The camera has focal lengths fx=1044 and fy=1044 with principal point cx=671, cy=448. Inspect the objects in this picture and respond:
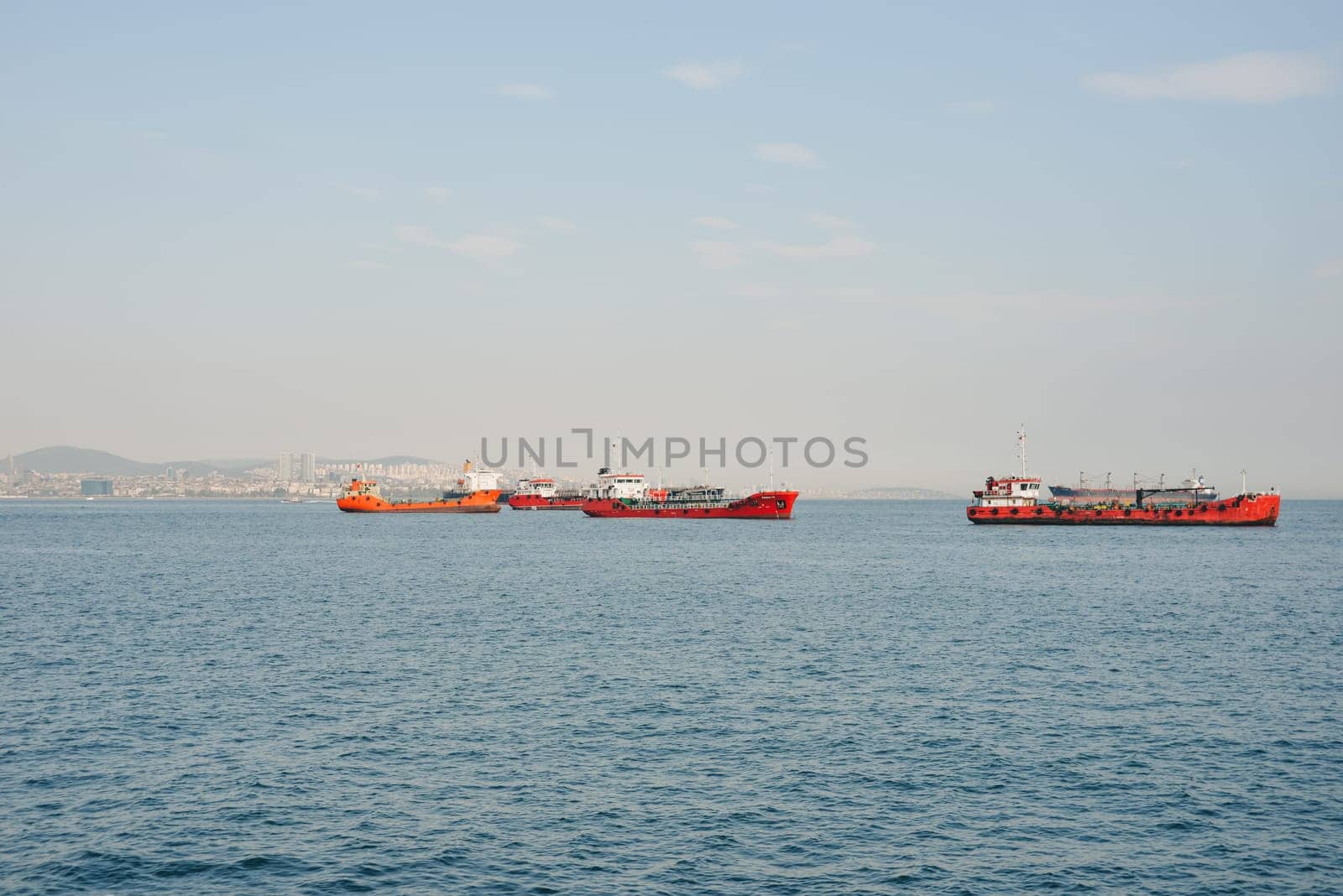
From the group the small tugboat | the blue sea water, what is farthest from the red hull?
the blue sea water

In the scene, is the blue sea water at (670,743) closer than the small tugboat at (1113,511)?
Yes

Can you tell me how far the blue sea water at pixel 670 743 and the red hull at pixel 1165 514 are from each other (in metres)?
105

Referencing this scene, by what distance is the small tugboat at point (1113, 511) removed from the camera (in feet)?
574

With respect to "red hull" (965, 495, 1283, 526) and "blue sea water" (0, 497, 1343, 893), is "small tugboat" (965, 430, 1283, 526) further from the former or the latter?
"blue sea water" (0, 497, 1343, 893)

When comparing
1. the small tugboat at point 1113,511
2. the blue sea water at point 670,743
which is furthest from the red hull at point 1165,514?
the blue sea water at point 670,743

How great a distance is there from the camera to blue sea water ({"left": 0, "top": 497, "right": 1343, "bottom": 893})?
23.8 m

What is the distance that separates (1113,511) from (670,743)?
161849 millimetres

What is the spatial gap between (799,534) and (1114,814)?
146910 millimetres

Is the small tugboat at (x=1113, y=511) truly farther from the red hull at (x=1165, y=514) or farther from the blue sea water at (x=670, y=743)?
the blue sea water at (x=670, y=743)

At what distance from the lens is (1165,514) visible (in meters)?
176

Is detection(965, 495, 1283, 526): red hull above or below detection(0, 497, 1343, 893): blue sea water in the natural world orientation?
above

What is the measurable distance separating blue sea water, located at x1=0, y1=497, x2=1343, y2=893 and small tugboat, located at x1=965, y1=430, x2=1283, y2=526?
105 meters

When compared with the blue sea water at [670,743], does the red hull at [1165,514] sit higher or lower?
higher

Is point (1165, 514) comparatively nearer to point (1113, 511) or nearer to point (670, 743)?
point (1113, 511)
